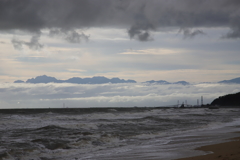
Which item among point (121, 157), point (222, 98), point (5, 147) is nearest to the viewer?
point (121, 157)

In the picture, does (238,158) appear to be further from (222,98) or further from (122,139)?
(222,98)

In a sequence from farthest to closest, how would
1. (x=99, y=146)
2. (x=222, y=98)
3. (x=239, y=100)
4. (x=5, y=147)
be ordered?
(x=222, y=98), (x=239, y=100), (x=99, y=146), (x=5, y=147)

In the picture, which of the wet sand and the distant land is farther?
the distant land

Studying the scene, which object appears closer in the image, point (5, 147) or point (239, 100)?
point (5, 147)

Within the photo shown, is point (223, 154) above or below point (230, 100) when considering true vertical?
below

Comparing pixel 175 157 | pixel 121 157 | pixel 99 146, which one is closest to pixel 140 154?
pixel 121 157

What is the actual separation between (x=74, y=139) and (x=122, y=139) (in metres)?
3.04

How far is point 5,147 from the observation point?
13867 millimetres

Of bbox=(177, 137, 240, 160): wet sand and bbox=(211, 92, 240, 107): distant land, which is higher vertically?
bbox=(211, 92, 240, 107): distant land

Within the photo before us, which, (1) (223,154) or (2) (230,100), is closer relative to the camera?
(1) (223,154)

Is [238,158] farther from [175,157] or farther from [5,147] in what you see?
[5,147]

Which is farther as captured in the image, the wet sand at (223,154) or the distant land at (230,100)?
the distant land at (230,100)

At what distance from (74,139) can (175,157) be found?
8.25 metres

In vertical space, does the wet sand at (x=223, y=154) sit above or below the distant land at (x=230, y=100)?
below
